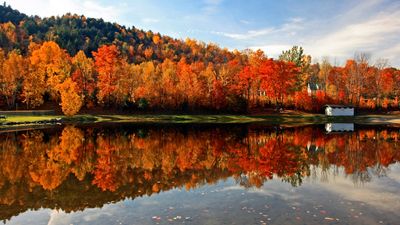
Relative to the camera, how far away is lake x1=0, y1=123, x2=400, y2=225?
1445 centimetres

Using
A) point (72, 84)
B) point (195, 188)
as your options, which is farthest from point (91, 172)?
point (72, 84)

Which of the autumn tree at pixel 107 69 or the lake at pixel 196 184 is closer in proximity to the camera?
the lake at pixel 196 184

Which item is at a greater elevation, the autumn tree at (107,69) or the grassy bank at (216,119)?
the autumn tree at (107,69)

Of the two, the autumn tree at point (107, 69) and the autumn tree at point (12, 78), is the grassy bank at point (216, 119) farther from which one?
the autumn tree at point (12, 78)

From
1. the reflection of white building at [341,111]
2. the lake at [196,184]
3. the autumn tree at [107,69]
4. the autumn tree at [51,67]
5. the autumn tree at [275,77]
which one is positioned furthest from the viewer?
the autumn tree at [275,77]

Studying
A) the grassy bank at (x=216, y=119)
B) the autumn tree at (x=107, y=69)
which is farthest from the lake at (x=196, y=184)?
the autumn tree at (x=107, y=69)

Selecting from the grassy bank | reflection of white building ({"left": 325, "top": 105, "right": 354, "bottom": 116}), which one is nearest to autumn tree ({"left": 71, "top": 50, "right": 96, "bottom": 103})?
the grassy bank

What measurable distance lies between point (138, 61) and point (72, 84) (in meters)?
103

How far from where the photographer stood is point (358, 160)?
27.8 metres

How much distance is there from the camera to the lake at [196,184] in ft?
47.4

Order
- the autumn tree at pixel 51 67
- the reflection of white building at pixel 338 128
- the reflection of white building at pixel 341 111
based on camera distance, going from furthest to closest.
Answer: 1. the reflection of white building at pixel 341 111
2. the autumn tree at pixel 51 67
3. the reflection of white building at pixel 338 128

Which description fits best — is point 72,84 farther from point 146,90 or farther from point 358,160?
point 358,160

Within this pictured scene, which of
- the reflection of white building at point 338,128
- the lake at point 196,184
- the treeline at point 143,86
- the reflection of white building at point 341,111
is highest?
the treeline at point 143,86

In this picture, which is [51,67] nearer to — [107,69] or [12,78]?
[12,78]
